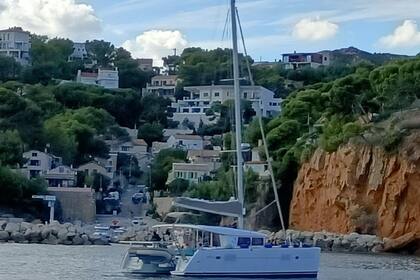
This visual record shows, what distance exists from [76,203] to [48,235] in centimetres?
1953

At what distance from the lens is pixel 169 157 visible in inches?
3969

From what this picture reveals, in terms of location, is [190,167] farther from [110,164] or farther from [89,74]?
[89,74]

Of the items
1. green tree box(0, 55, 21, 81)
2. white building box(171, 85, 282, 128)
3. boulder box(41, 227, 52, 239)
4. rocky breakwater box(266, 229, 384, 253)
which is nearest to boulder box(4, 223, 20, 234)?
boulder box(41, 227, 52, 239)

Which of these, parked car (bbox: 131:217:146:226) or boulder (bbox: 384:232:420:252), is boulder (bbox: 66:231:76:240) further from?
boulder (bbox: 384:232:420:252)

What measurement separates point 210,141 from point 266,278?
80.4 m

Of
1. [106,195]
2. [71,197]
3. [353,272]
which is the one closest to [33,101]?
[106,195]

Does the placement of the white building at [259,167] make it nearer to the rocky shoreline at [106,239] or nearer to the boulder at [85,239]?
the rocky shoreline at [106,239]

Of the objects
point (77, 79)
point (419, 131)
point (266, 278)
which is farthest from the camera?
point (77, 79)

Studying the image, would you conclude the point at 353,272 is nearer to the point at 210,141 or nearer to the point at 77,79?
the point at 210,141

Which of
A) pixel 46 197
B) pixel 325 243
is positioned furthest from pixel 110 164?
pixel 325 243

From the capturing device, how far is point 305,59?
163750 millimetres

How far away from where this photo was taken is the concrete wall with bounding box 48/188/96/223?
8425 cm

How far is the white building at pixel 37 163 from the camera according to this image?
89438 millimetres

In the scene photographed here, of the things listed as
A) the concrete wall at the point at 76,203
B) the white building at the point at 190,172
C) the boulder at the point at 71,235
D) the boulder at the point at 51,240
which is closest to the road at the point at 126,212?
the concrete wall at the point at 76,203
